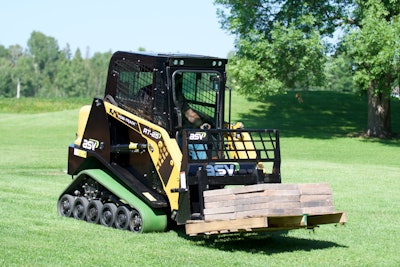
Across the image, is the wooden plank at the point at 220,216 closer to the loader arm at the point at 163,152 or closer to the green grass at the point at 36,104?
the loader arm at the point at 163,152

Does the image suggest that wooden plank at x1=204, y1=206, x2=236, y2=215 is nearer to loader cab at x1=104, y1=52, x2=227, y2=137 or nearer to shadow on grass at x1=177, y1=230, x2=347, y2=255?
shadow on grass at x1=177, y1=230, x2=347, y2=255

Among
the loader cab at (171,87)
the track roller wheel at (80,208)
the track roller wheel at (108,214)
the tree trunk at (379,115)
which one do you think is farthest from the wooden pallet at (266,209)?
the tree trunk at (379,115)

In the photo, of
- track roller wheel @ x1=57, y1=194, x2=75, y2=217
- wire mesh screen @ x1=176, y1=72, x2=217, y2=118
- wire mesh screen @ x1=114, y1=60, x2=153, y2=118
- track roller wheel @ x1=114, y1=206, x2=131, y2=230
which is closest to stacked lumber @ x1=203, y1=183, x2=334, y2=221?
track roller wheel @ x1=114, y1=206, x2=131, y2=230

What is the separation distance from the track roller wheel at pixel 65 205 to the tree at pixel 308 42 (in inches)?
910

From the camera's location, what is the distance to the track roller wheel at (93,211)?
13086 millimetres

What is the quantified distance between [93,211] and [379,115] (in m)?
29.4

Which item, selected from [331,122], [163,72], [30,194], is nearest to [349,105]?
[331,122]

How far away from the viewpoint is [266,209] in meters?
10.4

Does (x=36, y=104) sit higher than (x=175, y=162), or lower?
lower

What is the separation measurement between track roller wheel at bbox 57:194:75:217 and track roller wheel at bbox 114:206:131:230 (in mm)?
1430

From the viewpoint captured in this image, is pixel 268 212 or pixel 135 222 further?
pixel 135 222

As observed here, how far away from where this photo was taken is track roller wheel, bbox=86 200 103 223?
13086 mm

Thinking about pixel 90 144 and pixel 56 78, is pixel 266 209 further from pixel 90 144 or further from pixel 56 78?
pixel 56 78

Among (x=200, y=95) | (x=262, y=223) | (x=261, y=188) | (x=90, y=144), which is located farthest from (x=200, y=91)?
(x=262, y=223)
